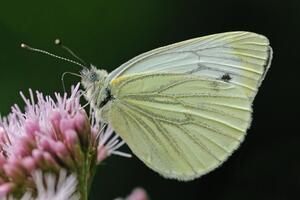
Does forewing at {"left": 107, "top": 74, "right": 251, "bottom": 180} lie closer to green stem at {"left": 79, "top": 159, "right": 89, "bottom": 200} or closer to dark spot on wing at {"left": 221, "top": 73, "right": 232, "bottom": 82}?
dark spot on wing at {"left": 221, "top": 73, "right": 232, "bottom": 82}

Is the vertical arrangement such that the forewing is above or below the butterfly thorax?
below

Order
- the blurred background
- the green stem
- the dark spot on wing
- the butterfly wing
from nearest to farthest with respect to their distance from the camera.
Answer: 1. the green stem
2. the butterfly wing
3. the dark spot on wing
4. the blurred background

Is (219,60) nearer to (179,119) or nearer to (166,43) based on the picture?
(179,119)

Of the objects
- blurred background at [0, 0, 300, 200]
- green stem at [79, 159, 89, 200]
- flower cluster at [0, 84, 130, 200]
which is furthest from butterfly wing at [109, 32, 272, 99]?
blurred background at [0, 0, 300, 200]

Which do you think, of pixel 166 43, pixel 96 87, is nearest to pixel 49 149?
pixel 96 87

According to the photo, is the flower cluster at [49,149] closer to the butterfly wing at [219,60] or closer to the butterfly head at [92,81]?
the butterfly head at [92,81]

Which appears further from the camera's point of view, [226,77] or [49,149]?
[226,77]

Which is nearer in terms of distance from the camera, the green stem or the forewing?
the green stem
